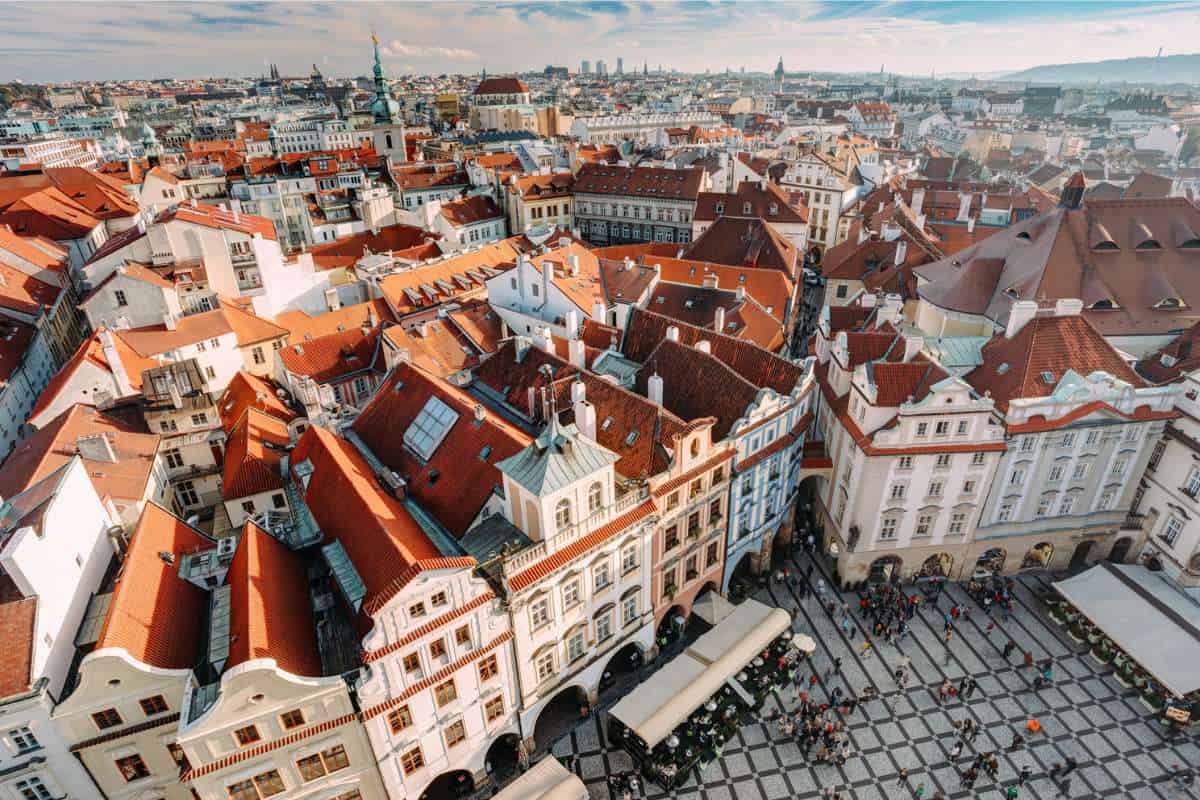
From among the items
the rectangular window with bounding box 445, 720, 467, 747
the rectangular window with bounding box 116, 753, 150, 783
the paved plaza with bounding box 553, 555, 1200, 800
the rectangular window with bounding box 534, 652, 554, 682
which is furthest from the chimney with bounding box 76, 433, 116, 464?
the paved plaza with bounding box 553, 555, 1200, 800

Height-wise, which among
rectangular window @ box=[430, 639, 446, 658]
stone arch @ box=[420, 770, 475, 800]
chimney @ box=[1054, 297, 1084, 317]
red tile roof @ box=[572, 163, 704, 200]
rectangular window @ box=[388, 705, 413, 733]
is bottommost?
stone arch @ box=[420, 770, 475, 800]

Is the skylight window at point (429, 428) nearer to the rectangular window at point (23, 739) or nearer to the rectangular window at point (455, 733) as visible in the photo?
the rectangular window at point (455, 733)

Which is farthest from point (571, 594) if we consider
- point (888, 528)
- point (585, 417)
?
point (888, 528)

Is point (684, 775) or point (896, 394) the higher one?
point (896, 394)

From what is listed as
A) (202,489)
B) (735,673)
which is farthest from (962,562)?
(202,489)

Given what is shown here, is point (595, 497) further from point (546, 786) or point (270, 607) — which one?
point (270, 607)

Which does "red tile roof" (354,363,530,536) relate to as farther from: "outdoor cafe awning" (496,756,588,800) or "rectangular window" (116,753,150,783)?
"rectangular window" (116,753,150,783)

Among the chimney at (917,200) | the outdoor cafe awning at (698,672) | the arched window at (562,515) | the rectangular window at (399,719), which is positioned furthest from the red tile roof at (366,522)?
the chimney at (917,200)

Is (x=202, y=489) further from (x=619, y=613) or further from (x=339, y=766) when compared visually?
(x=619, y=613)
